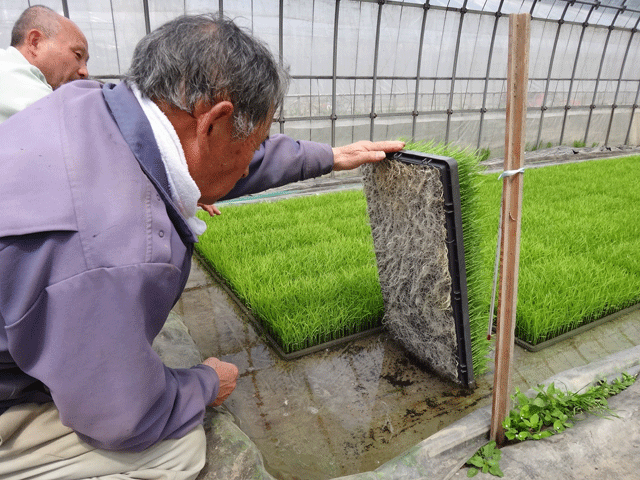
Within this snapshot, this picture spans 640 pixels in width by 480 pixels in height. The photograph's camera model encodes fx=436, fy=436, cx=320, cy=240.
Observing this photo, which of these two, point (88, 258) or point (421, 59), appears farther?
point (421, 59)

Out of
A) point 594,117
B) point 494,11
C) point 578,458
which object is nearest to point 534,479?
point 578,458

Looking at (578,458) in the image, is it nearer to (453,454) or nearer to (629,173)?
(453,454)

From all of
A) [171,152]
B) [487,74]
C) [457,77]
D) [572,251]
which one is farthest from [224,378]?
[487,74]

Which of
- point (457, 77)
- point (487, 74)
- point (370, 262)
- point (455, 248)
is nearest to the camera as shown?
point (455, 248)

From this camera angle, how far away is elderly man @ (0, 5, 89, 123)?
66.2 inches

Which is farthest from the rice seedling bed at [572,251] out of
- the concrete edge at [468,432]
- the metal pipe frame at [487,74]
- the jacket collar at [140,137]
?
the metal pipe frame at [487,74]

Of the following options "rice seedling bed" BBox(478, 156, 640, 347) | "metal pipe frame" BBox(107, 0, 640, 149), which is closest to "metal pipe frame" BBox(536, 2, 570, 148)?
"metal pipe frame" BBox(107, 0, 640, 149)

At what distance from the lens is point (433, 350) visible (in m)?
1.84

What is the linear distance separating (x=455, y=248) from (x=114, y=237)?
112 centimetres

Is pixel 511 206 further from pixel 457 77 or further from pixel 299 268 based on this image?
pixel 457 77

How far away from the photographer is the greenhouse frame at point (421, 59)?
200 inches

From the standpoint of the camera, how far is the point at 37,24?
1.86 m

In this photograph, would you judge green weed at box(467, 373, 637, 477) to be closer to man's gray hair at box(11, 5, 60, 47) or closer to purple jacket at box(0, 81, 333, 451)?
purple jacket at box(0, 81, 333, 451)

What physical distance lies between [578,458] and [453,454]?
1.25 ft
